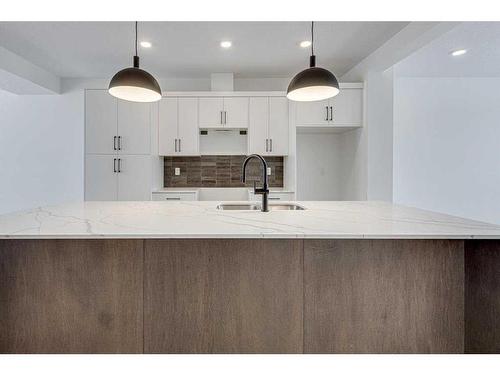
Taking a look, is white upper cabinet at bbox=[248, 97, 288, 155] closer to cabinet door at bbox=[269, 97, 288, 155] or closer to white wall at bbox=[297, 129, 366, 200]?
cabinet door at bbox=[269, 97, 288, 155]

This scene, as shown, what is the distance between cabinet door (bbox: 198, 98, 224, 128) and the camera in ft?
13.5

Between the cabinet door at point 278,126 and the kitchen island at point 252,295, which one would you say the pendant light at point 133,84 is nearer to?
the kitchen island at point 252,295

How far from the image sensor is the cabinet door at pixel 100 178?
4.13m

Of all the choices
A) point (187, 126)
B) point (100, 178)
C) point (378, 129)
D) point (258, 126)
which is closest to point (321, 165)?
point (378, 129)

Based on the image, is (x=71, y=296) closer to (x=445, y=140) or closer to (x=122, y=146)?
(x=122, y=146)

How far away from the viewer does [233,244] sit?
1409 mm

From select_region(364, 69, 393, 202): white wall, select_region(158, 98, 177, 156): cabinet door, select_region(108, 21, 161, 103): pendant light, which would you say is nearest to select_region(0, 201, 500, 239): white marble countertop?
select_region(108, 21, 161, 103): pendant light

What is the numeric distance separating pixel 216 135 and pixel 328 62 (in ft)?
6.04

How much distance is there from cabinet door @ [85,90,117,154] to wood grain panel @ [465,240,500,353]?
13.2 feet

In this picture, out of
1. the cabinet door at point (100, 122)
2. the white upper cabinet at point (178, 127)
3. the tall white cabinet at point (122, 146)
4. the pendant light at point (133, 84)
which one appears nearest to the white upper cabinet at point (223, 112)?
the white upper cabinet at point (178, 127)

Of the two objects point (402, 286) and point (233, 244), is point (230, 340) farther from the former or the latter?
point (402, 286)

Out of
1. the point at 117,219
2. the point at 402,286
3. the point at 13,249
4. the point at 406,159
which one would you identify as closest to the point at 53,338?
the point at 13,249

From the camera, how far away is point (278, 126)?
4.16 metres

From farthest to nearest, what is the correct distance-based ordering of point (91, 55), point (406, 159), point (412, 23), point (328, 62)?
point (406, 159) < point (328, 62) < point (91, 55) < point (412, 23)
